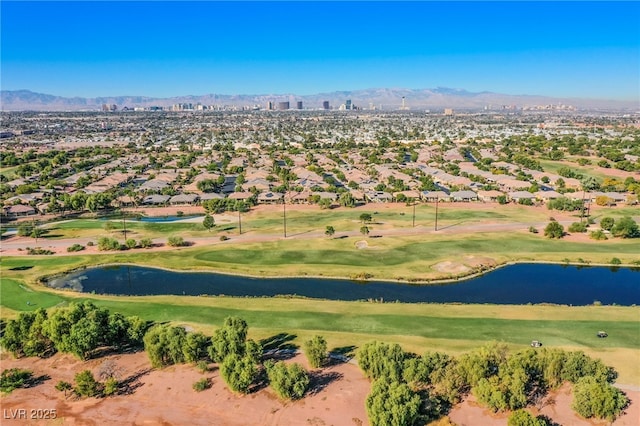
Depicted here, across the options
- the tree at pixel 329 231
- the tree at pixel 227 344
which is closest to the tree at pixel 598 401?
the tree at pixel 227 344

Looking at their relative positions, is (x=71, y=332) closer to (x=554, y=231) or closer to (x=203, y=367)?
(x=203, y=367)

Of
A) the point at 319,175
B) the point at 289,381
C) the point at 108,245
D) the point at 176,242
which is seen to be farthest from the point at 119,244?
the point at 319,175

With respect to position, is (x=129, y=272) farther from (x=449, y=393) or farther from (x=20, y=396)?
(x=449, y=393)

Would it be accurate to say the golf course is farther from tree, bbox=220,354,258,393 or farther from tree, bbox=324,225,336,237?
tree, bbox=220,354,258,393

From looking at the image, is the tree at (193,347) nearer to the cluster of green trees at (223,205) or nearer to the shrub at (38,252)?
the shrub at (38,252)

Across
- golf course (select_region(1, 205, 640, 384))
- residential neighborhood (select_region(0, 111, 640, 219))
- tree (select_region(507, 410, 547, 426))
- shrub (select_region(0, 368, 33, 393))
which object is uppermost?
residential neighborhood (select_region(0, 111, 640, 219))

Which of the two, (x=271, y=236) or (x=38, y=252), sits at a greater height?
(x=271, y=236)

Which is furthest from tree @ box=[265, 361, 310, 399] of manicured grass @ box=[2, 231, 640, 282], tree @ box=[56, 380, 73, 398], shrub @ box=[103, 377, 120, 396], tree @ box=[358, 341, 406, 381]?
manicured grass @ box=[2, 231, 640, 282]
